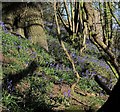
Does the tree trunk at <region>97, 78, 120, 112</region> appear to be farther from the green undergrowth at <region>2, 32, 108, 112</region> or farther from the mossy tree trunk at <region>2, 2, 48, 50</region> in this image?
the mossy tree trunk at <region>2, 2, 48, 50</region>

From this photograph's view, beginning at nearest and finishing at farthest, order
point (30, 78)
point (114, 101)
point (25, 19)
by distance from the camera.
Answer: point (114, 101) < point (30, 78) < point (25, 19)

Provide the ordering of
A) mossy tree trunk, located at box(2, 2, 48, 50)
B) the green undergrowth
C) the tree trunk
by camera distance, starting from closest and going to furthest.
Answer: the tree trunk
the green undergrowth
mossy tree trunk, located at box(2, 2, 48, 50)

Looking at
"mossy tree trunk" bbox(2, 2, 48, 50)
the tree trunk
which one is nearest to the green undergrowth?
"mossy tree trunk" bbox(2, 2, 48, 50)

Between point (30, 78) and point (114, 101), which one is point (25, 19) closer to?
point (30, 78)

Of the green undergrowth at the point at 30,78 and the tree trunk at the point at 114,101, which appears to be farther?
the green undergrowth at the point at 30,78

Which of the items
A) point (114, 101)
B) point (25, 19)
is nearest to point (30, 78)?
point (114, 101)

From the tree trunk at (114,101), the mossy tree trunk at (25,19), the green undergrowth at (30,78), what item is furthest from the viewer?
the mossy tree trunk at (25,19)

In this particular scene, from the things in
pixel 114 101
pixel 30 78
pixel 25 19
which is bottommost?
pixel 30 78

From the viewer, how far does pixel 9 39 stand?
33.9 ft

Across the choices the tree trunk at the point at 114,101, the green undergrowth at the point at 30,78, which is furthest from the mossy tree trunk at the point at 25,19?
the tree trunk at the point at 114,101

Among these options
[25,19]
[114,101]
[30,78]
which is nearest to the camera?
[114,101]

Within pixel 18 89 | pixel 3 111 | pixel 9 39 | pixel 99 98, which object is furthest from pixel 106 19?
pixel 9 39

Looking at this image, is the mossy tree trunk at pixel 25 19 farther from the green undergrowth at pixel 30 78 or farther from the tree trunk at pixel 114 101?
the tree trunk at pixel 114 101

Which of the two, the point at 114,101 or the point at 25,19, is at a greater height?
the point at 114,101
